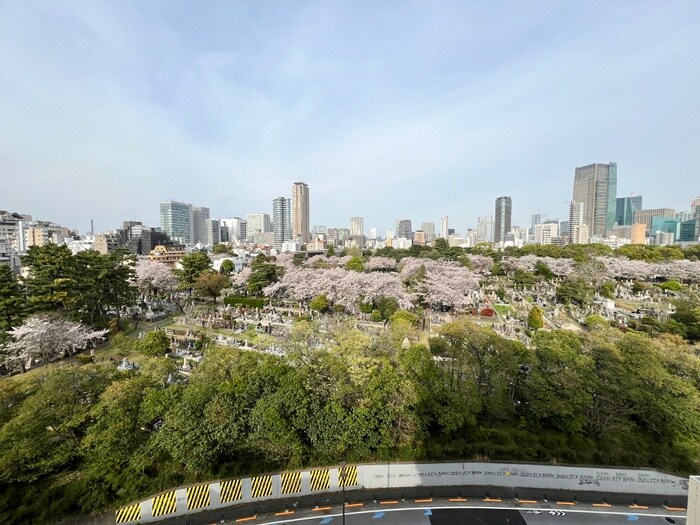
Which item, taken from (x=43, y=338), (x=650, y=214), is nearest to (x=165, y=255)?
(x=43, y=338)

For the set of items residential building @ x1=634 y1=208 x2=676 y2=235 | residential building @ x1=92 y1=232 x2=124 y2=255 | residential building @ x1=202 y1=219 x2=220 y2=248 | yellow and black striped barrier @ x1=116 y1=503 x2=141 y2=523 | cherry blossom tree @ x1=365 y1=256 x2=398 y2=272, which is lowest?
yellow and black striped barrier @ x1=116 y1=503 x2=141 y2=523

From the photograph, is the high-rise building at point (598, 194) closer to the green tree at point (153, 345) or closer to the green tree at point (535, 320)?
the green tree at point (535, 320)

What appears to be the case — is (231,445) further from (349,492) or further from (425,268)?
(425,268)

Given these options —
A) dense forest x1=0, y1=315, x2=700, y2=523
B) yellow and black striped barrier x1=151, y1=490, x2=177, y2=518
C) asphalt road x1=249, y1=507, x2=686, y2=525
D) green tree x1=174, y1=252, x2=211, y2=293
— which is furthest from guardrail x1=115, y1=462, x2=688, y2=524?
green tree x1=174, y1=252, x2=211, y2=293

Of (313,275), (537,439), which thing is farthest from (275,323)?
(537,439)

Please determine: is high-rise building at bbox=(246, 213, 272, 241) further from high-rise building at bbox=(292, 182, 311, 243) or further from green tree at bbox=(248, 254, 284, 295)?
green tree at bbox=(248, 254, 284, 295)

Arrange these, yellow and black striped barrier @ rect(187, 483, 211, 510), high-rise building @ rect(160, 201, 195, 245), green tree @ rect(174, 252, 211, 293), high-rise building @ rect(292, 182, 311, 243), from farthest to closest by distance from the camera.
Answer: high-rise building @ rect(292, 182, 311, 243) → high-rise building @ rect(160, 201, 195, 245) → green tree @ rect(174, 252, 211, 293) → yellow and black striped barrier @ rect(187, 483, 211, 510)
